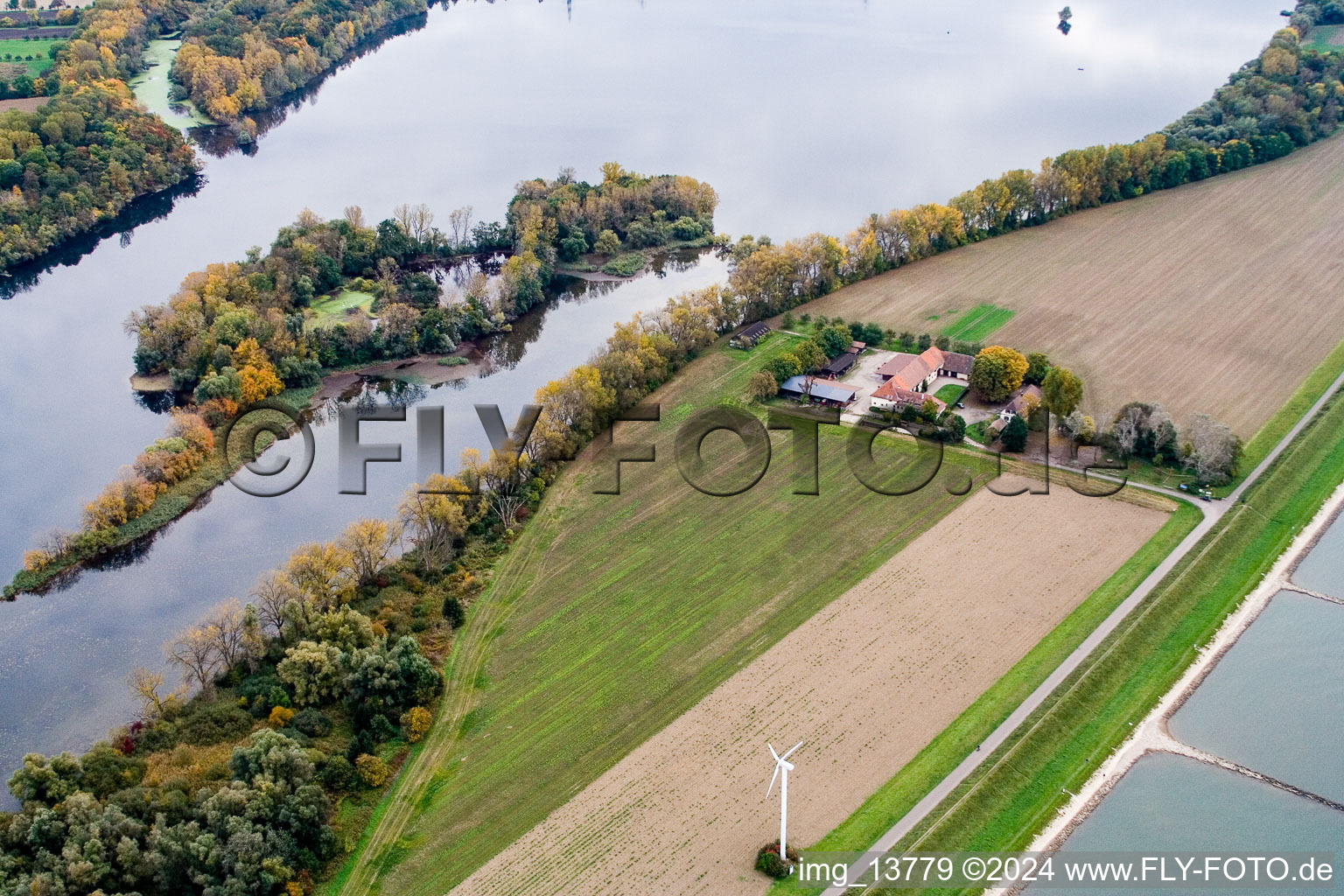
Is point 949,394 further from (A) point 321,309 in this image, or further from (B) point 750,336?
(A) point 321,309

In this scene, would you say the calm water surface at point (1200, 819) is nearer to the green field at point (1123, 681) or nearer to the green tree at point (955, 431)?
the green field at point (1123, 681)

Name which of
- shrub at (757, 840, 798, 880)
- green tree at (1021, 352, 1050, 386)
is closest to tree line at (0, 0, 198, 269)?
green tree at (1021, 352, 1050, 386)

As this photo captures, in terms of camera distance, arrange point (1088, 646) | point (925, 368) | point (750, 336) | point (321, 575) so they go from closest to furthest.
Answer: point (1088, 646) → point (321, 575) → point (925, 368) → point (750, 336)

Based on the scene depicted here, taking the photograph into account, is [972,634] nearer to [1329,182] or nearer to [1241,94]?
[1329,182]

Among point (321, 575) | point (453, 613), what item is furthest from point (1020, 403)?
point (321, 575)

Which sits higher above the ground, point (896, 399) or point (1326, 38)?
point (1326, 38)

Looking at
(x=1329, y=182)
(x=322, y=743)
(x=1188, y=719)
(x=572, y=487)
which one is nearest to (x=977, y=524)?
(x=1188, y=719)

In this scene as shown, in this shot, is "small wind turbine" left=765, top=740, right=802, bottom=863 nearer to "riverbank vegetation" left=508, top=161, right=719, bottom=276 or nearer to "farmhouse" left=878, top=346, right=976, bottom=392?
"farmhouse" left=878, top=346, right=976, bottom=392

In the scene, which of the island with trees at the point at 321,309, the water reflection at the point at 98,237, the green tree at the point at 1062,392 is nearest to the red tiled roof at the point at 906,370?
the green tree at the point at 1062,392
